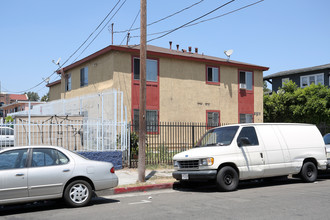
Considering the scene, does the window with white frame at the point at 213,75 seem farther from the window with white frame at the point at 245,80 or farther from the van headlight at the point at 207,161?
the van headlight at the point at 207,161

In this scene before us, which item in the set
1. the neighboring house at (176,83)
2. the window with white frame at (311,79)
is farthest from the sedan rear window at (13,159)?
the window with white frame at (311,79)

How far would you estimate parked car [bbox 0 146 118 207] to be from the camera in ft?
23.5

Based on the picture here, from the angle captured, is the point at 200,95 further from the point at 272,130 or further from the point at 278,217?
Result: the point at 278,217

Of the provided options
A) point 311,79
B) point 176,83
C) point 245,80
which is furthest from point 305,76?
point 176,83

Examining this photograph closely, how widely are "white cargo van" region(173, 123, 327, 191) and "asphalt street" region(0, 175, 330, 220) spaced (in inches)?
20.4

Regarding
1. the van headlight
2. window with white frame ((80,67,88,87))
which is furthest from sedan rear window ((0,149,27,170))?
window with white frame ((80,67,88,87))

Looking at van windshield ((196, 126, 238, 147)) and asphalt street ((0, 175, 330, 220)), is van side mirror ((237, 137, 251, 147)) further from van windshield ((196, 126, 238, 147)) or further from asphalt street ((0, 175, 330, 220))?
asphalt street ((0, 175, 330, 220))

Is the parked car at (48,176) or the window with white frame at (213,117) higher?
the window with white frame at (213,117)

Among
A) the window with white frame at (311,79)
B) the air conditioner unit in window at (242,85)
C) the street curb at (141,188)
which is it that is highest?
the window with white frame at (311,79)

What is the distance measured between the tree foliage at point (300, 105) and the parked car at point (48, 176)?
78.6 feet

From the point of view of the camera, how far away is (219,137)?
10.5 m

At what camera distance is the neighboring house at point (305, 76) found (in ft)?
115

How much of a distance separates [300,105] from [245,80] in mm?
6641

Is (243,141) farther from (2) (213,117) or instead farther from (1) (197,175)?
(2) (213,117)
